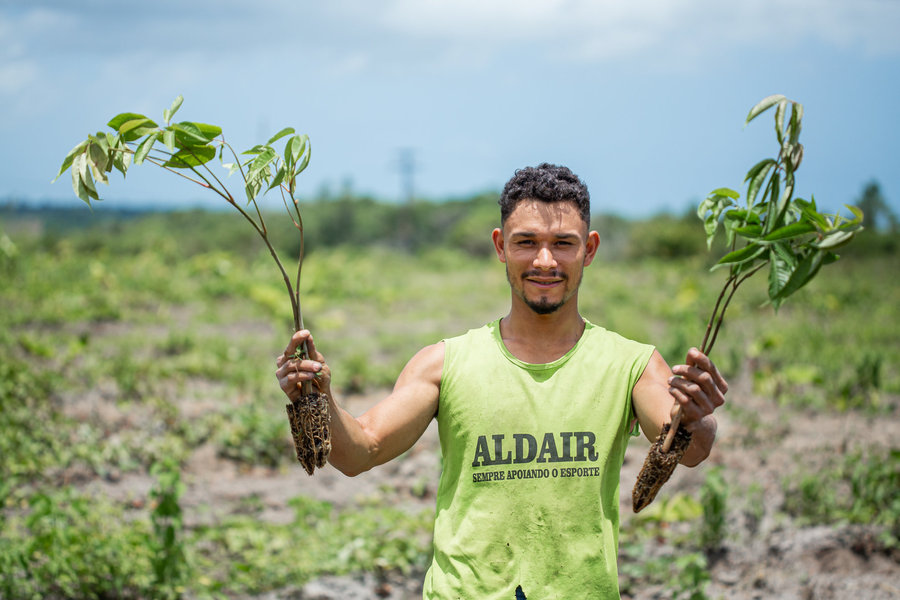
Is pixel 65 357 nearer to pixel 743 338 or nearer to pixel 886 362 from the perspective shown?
pixel 743 338

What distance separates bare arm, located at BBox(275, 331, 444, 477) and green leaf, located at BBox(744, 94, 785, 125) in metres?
0.94

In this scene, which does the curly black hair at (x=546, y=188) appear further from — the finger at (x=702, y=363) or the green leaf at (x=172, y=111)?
the green leaf at (x=172, y=111)

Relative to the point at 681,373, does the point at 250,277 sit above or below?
above

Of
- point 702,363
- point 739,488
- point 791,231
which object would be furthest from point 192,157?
point 739,488

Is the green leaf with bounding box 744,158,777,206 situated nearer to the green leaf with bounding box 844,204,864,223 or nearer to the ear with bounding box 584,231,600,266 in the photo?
the green leaf with bounding box 844,204,864,223

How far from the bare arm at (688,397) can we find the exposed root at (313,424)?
778 mm

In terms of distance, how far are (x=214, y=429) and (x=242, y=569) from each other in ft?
7.80

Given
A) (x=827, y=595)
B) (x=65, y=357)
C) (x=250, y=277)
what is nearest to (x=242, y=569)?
(x=827, y=595)

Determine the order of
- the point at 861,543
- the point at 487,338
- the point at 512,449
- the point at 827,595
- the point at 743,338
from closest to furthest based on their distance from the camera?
the point at 512,449, the point at 487,338, the point at 827,595, the point at 861,543, the point at 743,338

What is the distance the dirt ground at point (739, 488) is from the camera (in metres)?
3.67

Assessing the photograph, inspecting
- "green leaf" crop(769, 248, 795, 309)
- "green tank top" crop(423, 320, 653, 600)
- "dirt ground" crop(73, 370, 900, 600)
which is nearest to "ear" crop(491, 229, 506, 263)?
"green tank top" crop(423, 320, 653, 600)

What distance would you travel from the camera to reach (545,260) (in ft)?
6.40

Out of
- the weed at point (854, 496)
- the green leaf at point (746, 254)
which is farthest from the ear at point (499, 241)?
the weed at point (854, 496)

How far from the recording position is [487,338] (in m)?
2.09
